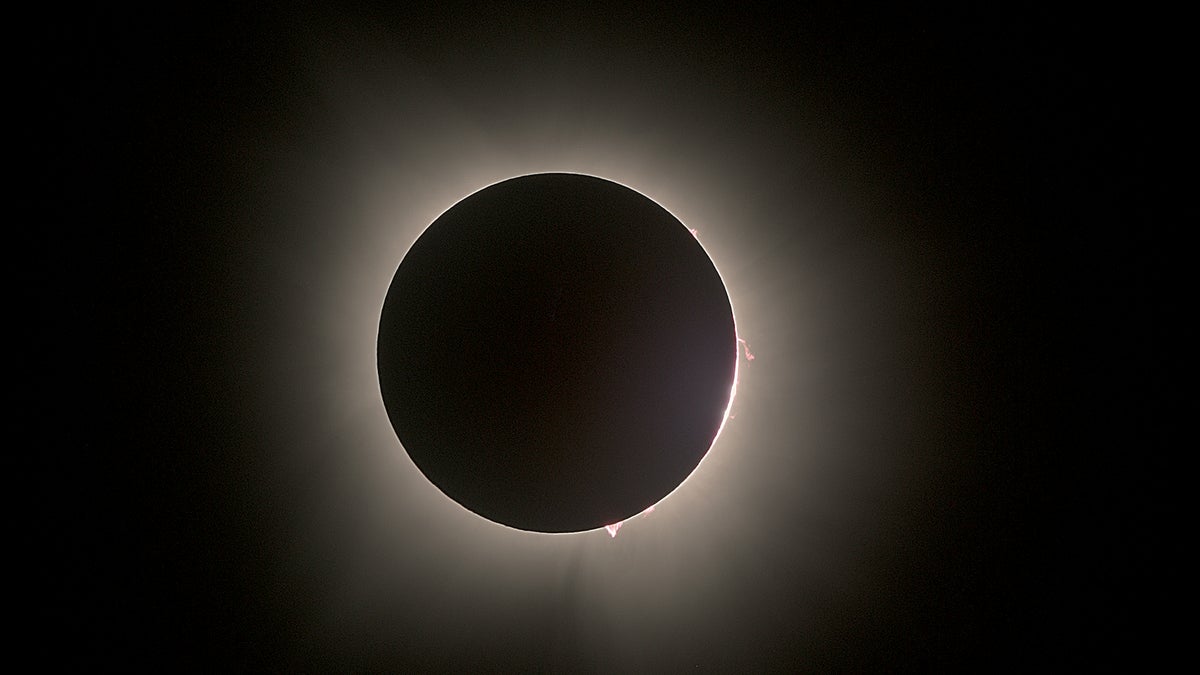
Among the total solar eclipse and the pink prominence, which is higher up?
the pink prominence

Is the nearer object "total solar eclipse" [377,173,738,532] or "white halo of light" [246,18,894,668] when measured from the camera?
"total solar eclipse" [377,173,738,532]

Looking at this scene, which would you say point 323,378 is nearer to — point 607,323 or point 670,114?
point 607,323

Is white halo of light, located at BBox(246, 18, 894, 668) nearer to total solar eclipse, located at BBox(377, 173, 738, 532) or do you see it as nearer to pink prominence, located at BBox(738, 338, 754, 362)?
pink prominence, located at BBox(738, 338, 754, 362)

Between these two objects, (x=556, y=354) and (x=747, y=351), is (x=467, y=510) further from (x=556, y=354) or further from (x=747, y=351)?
(x=747, y=351)

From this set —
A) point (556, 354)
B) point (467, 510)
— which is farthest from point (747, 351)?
point (467, 510)

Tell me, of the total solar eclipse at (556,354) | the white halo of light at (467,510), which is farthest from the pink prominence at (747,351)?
the total solar eclipse at (556,354)

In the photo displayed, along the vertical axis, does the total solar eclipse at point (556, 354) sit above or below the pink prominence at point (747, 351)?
below

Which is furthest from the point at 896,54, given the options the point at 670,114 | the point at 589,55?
the point at 589,55

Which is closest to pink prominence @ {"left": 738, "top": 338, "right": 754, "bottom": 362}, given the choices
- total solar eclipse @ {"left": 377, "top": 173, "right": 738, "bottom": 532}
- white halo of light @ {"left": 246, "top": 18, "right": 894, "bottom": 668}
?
white halo of light @ {"left": 246, "top": 18, "right": 894, "bottom": 668}

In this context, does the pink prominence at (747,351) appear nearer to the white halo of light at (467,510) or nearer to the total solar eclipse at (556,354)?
the white halo of light at (467,510)
